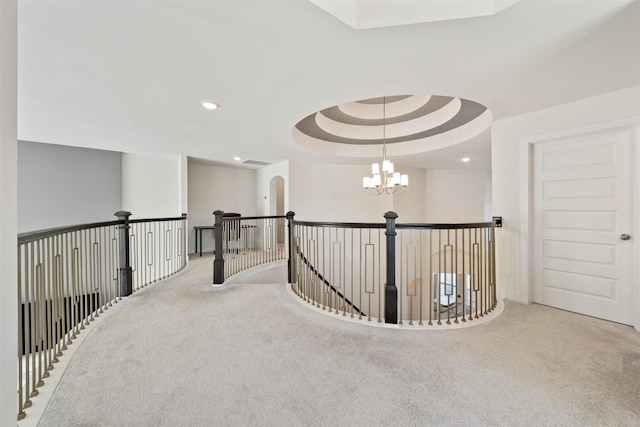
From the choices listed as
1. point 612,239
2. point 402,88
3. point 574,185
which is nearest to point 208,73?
point 402,88

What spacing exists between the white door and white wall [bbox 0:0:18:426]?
4.37 meters

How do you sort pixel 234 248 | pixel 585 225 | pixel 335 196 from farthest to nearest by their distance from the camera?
pixel 335 196 → pixel 234 248 → pixel 585 225

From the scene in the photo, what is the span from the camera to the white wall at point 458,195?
7.07 meters

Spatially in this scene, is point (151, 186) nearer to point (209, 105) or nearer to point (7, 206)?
point (209, 105)

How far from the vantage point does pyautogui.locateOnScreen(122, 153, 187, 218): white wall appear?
5.97 metres

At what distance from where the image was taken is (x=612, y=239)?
268cm

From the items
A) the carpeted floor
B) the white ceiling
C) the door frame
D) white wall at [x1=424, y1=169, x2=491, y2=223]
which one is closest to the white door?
the door frame

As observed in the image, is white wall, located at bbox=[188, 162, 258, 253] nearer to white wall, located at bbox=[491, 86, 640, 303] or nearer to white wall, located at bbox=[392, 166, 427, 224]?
white wall, located at bbox=[392, 166, 427, 224]

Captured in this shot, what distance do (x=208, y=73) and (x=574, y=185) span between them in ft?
13.2

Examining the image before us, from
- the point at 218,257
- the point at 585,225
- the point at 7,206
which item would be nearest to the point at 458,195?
the point at 585,225

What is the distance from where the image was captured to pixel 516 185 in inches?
128

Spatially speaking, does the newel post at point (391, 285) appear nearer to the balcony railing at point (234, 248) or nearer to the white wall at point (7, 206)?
the white wall at point (7, 206)

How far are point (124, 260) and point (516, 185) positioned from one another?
207 inches

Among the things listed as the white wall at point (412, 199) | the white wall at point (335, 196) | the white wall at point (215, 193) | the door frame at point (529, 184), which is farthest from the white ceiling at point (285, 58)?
the white wall at point (412, 199)
